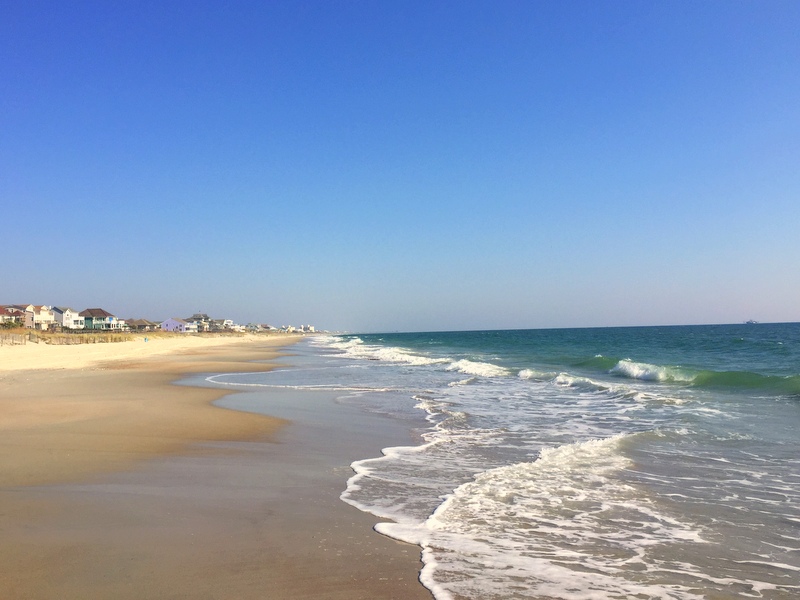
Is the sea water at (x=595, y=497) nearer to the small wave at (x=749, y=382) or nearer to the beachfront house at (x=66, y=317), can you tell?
the small wave at (x=749, y=382)

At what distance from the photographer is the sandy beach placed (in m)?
4.54

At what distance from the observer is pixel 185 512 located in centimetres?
631

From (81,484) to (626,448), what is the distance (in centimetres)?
936

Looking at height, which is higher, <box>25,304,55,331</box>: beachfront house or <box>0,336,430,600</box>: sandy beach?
<box>25,304,55,331</box>: beachfront house

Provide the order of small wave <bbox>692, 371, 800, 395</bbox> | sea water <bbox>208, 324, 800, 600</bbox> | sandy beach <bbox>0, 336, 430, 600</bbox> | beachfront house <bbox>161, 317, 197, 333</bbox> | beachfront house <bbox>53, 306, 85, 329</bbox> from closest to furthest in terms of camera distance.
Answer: sandy beach <bbox>0, 336, 430, 600</bbox> → sea water <bbox>208, 324, 800, 600</bbox> → small wave <bbox>692, 371, 800, 395</bbox> → beachfront house <bbox>53, 306, 85, 329</bbox> → beachfront house <bbox>161, 317, 197, 333</bbox>

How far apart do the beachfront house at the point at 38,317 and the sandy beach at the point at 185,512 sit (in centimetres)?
10067

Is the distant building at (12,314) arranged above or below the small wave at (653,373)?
above

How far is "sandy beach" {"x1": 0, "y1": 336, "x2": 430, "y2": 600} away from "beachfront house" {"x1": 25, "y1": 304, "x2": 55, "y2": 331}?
330ft

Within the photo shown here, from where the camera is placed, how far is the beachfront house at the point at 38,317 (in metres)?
97.3

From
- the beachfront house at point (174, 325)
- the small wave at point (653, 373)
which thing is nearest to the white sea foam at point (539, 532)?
the small wave at point (653, 373)

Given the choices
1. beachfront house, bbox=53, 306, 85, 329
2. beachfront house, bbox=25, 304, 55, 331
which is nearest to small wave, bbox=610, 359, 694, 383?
beachfront house, bbox=25, 304, 55, 331

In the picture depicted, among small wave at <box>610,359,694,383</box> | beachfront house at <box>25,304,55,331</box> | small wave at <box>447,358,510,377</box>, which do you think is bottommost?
small wave at <box>447,358,510,377</box>

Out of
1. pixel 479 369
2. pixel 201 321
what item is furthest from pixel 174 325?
pixel 479 369

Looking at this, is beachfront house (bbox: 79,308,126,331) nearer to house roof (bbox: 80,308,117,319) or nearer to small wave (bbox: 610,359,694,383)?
house roof (bbox: 80,308,117,319)
